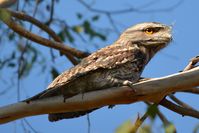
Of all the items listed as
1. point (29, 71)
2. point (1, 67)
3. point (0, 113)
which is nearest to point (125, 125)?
point (0, 113)

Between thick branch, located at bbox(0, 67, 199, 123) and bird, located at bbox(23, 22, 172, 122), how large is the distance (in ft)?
0.11

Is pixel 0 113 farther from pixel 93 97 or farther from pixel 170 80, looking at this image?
pixel 170 80

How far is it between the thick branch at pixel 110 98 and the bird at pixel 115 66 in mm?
34

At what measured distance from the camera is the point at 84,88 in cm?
246

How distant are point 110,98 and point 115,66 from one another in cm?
21

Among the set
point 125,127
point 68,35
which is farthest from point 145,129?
point 68,35

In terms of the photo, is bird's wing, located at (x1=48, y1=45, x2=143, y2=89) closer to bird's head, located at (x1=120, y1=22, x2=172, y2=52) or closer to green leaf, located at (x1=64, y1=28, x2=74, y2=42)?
bird's head, located at (x1=120, y1=22, x2=172, y2=52)

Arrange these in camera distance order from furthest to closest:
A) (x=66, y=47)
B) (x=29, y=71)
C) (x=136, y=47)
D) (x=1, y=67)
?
(x=1, y=67), (x=29, y=71), (x=66, y=47), (x=136, y=47)

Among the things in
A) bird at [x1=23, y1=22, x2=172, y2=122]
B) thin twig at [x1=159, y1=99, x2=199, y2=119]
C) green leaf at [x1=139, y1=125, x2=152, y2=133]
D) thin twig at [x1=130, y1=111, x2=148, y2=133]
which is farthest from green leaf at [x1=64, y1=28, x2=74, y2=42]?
green leaf at [x1=139, y1=125, x2=152, y2=133]

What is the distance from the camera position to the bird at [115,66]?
245cm

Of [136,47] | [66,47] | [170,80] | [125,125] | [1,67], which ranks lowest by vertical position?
[125,125]

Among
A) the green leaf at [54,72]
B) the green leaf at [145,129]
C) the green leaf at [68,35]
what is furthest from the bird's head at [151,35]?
the green leaf at [68,35]

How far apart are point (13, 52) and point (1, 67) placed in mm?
155

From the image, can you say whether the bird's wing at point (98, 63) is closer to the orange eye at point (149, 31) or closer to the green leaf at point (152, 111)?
the orange eye at point (149, 31)
